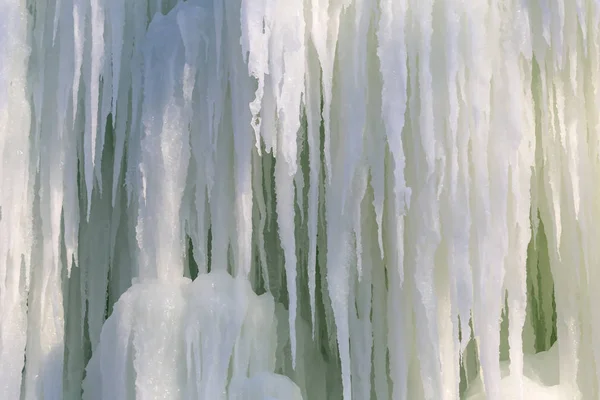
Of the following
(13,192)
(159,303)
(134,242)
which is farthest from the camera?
(134,242)

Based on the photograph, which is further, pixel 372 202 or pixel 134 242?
pixel 134 242

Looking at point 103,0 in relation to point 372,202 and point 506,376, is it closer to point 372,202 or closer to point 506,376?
point 372,202

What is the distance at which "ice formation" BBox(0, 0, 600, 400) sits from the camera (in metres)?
2.49

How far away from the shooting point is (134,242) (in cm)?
289

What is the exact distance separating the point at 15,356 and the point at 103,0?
1405 mm

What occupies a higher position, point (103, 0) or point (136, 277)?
point (103, 0)

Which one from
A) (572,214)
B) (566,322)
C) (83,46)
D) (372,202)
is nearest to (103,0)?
(83,46)

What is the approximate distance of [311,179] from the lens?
102 inches

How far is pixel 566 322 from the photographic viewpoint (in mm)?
2664

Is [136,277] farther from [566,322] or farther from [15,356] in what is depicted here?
[566,322]

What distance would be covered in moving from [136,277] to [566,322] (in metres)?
1.65

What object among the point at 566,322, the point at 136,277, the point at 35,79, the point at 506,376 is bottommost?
the point at 506,376

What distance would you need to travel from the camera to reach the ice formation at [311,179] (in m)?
2.49

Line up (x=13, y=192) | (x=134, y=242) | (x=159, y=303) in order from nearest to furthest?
(x=159, y=303), (x=13, y=192), (x=134, y=242)
